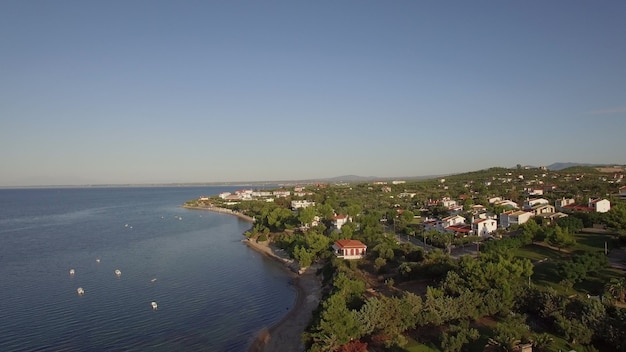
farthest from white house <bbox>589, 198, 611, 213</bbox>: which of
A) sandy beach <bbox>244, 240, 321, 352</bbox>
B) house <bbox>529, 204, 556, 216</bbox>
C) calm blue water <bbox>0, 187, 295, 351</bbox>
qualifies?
calm blue water <bbox>0, 187, 295, 351</bbox>

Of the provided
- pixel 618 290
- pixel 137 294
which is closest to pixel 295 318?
pixel 137 294

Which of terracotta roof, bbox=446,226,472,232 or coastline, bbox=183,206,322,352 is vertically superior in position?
terracotta roof, bbox=446,226,472,232

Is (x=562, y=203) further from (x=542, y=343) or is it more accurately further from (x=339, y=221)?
(x=542, y=343)

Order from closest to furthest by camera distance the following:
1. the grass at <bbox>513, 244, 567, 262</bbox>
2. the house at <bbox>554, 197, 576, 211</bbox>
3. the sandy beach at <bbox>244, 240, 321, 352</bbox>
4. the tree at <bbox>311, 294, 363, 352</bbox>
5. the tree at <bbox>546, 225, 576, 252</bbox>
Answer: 1. the tree at <bbox>311, 294, 363, 352</bbox>
2. the sandy beach at <bbox>244, 240, 321, 352</bbox>
3. the grass at <bbox>513, 244, 567, 262</bbox>
4. the tree at <bbox>546, 225, 576, 252</bbox>
5. the house at <bbox>554, 197, 576, 211</bbox>

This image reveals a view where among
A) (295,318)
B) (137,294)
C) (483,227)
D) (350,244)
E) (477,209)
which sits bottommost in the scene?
(295,318)

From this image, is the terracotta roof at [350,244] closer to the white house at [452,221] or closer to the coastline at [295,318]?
the coastline at [295,318]

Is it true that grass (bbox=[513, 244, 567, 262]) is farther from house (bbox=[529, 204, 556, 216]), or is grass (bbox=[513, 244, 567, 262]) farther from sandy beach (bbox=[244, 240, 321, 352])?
house (bbox=[529, 204, 556, 216])

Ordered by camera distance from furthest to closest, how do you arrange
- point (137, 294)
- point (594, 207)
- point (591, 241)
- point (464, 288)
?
1. point (594, 207)
2. point (591, 241)
3. point (137, 294)
4. point (464, 288)
